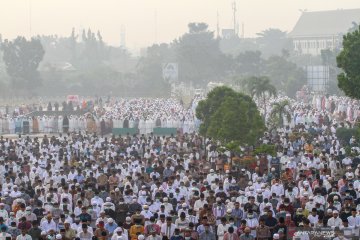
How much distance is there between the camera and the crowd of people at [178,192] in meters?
17.9

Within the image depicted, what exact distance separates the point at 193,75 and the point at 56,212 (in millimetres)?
67992

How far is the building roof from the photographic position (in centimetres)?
14431

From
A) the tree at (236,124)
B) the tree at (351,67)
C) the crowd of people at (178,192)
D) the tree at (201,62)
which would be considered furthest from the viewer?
the tree at (201,62)

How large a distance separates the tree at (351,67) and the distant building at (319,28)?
110053mm

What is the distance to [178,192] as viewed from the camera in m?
21.9

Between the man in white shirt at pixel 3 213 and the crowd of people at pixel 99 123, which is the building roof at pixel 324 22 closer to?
the crowd of people at pixel 99 123

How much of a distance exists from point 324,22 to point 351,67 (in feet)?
406

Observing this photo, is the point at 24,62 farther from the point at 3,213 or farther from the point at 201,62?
the point at 3,213

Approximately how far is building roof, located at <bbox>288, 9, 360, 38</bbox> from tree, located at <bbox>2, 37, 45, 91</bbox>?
7164 centimetres

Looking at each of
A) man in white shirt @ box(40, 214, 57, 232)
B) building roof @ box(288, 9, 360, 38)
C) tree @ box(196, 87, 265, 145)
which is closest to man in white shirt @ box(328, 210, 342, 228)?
man in white shirt @ box(40, 214, 57, 232)

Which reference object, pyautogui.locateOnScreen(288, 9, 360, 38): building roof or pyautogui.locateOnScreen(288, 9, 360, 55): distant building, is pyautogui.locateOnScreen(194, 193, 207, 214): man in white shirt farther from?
pyautogui.locateOnScreen(288, 9, 360, 38): building roof

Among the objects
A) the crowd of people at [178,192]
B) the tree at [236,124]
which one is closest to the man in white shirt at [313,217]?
the crowd of people at [178,192]

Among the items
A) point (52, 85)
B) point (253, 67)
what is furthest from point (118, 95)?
point (253, 67)

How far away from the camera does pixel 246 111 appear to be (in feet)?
103
